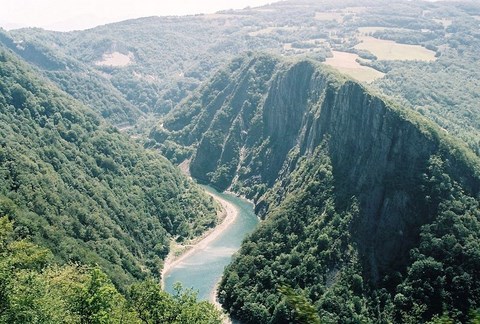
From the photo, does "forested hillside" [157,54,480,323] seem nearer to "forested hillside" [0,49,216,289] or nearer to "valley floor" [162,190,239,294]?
"valley floor" [162,190,239,294]

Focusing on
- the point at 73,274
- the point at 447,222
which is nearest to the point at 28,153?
the point at 73,274

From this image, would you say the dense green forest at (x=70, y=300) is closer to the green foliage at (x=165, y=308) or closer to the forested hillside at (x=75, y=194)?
the green foliage at (x=165, y=308)

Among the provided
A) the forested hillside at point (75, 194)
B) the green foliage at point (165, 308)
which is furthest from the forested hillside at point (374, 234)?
the green foliage at point (165, 308)

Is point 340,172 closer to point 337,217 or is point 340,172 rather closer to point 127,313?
point 337,217

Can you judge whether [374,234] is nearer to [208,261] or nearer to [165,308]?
[208,261]

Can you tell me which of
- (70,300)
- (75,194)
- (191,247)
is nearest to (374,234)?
(191,247)

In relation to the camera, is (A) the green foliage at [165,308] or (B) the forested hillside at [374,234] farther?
(B) the forested hillside at [374,234]
